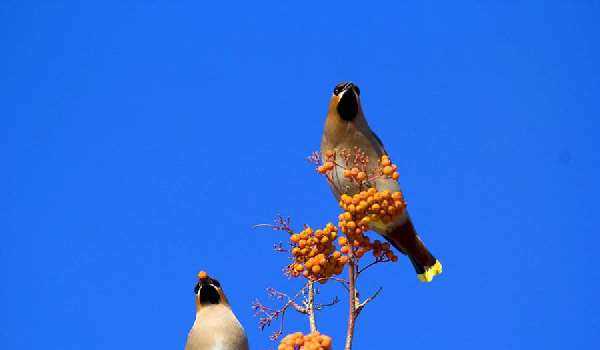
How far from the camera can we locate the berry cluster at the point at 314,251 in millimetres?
5863

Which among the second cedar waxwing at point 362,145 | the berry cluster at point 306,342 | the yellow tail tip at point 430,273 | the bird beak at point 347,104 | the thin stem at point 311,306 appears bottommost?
the berry cluster at point 306,342

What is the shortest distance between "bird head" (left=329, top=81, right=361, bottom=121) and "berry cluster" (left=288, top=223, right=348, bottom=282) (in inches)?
56.6

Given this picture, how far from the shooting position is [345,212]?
18.9 feet

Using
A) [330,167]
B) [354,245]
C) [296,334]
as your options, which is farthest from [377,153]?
[296,334]

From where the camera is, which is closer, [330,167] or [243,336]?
[330,167]

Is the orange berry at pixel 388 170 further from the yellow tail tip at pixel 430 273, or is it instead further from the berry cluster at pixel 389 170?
the yellow tail tip at pixel 430 273

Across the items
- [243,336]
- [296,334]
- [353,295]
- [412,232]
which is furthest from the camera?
[412,232]

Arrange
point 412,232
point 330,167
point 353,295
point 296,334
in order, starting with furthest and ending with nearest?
point 412,232 < point 330,167 < point 353,295 < point 296,334

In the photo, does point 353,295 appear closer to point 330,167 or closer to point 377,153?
point 330,167

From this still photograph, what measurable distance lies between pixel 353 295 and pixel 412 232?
1631 mm

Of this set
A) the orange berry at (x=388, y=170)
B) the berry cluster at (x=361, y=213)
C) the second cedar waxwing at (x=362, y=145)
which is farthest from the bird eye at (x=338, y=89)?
the berry cluster at (x=361, y=213)

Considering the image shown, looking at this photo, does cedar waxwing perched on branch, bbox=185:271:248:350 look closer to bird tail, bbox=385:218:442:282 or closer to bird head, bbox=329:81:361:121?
bird tail, bbox=385:218:442:282

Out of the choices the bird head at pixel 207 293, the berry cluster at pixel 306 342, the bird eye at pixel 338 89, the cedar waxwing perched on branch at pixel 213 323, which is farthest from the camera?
the bird eye at pixel 338 89

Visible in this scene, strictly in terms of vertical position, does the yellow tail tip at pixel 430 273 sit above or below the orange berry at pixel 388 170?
above
